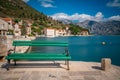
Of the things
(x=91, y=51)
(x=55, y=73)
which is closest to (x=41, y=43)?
(x=55, y=73)

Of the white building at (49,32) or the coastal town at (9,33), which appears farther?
the white building at (49,32)

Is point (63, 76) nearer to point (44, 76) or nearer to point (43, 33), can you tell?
point (44, 76)

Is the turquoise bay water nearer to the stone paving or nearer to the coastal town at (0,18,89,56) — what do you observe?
the coastal town at (0,18,89,56)

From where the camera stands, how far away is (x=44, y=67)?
940 cm

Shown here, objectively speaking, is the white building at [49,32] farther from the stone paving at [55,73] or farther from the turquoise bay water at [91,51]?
the stone paving at [55,73]

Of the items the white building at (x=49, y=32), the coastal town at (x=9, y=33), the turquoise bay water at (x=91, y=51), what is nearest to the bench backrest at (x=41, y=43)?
the coastal town at (x=9, y=33)

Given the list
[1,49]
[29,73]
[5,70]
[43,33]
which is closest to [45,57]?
[29,73]

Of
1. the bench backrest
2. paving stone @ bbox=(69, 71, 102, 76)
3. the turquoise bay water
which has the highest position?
the bench backrest

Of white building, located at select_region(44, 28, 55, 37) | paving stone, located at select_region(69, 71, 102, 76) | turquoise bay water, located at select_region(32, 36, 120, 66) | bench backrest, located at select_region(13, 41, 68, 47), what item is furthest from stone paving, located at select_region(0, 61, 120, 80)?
white building, located at select_region(44, 28, 55, 37)

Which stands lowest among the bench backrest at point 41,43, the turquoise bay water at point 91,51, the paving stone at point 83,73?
the turquoise bay water at point 91,51

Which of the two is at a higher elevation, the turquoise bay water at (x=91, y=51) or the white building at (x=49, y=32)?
the white building at (x=49, y=32)

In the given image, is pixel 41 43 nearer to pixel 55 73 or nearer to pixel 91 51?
pixel 55 73

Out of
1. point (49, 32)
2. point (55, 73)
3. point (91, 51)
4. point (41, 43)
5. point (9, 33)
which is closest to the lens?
point (55, 73)

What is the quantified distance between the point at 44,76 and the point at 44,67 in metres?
1.73
